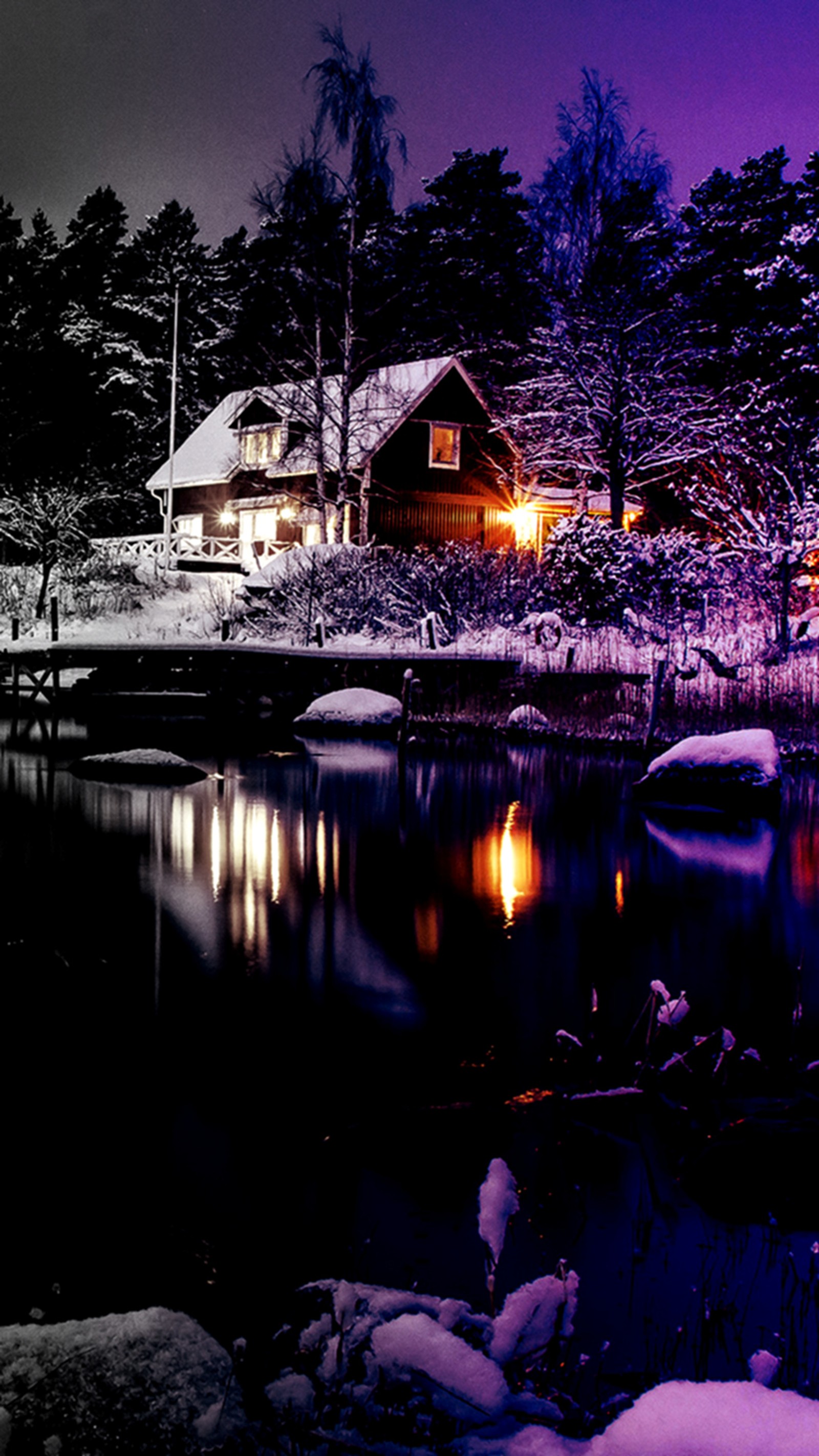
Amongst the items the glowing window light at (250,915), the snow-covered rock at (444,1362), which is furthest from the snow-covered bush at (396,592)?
the snow-covered rock at (444,1362)

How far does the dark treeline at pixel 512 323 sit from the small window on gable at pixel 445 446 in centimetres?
236

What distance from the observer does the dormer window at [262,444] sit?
4950cm

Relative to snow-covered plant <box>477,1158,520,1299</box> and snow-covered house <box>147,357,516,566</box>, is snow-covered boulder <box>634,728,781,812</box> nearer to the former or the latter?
snow-covered plant <box>477,1158,520,1299</box>

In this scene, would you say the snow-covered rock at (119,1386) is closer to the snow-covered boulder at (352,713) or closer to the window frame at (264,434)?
the snow-covered boulder at (352,713)

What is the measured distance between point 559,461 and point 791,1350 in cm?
4049

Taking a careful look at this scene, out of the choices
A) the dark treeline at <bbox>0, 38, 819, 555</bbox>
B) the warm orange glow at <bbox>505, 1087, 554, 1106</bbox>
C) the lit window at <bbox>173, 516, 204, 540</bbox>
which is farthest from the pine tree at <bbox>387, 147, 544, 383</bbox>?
the warm orange glow at <bbox>505, 1087, 554, 1106</bbox>

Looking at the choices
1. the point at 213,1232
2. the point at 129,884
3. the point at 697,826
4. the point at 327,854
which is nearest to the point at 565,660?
the point at 697,826

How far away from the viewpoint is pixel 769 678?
2428 centimetres

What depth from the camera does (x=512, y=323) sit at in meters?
59.4

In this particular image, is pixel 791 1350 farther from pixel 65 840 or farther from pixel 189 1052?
pixel 65 840

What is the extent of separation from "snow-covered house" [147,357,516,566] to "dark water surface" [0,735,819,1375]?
31.5 meters

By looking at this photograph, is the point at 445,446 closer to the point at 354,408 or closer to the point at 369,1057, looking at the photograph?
the point at 354,408

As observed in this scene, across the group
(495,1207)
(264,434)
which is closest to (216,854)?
(495,1207)

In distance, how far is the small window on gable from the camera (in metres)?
47.9
